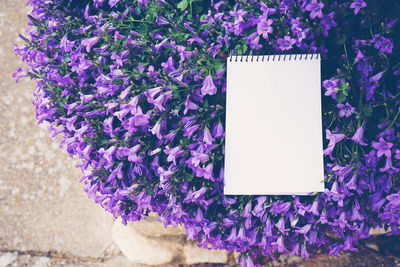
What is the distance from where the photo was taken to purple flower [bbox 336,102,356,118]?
1678 millimetres

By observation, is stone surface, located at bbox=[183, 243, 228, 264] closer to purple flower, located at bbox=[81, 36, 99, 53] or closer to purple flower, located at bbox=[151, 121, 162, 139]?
purple flower, located at bbox=[151, 121, 162, 139]

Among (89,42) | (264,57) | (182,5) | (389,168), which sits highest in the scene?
(182,5)

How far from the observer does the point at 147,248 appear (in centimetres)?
308

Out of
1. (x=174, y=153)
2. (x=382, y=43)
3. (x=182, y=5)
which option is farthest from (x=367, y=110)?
(x=182, y=5)

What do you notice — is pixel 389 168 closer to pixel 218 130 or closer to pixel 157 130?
pixel 218 130

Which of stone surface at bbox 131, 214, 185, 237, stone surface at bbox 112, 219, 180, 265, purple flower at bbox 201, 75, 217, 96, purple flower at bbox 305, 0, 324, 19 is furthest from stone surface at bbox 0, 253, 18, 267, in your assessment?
purple flower at bbox 305, 0, 324, 19

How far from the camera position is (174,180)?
1829mm

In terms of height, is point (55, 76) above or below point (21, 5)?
below

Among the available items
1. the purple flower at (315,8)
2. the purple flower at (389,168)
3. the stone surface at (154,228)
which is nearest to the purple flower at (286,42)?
the purple flower at (315,8)

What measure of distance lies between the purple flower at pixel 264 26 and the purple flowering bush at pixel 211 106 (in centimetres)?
1

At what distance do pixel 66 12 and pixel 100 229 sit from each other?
217 cm

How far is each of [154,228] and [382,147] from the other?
205 cm

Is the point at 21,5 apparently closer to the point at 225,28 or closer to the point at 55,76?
the point at 55,76

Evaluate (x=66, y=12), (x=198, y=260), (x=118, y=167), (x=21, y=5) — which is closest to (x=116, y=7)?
(x=66, y=12)
